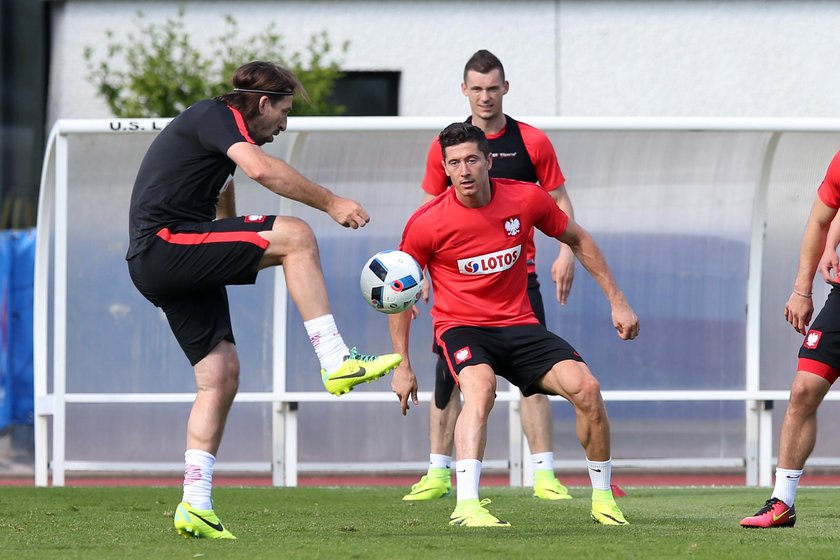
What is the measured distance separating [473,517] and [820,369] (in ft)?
5.48

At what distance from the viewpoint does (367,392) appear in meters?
9.95

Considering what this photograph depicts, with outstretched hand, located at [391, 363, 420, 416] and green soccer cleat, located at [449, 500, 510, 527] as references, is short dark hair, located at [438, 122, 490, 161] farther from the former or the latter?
green soccer cleat, located at [449, 500, 510, 527]

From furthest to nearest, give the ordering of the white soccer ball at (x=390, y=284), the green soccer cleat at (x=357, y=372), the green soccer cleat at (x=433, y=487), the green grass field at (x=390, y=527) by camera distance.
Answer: the green soccer cleat at (x=433, y=487)
the white soccer ball at (x=390, y=284)
the green soccer cleat at (x=357, y=372)
the green grass field at (x=390, y=527)

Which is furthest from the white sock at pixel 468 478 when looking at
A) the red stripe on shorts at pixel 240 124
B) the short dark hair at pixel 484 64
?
the short dark hair at pixel 484 64

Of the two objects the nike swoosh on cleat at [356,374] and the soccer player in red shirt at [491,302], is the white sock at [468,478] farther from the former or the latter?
the nike swoosh on cleat at [356,374]

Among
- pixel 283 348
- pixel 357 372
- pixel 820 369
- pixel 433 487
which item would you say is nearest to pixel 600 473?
pixel 820 369

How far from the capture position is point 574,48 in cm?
1558

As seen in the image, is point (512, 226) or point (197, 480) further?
point (512, 226)

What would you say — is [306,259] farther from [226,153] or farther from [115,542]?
[115,542]

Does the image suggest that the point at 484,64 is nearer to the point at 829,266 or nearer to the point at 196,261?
the point at 829,266

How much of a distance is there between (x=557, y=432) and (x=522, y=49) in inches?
253

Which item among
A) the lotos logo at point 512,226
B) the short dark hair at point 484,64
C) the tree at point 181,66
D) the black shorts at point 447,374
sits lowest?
the black shorts at point 447,374

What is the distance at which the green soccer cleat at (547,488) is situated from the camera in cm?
783

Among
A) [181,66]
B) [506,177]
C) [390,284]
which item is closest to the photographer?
[390,284]
